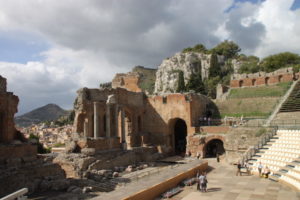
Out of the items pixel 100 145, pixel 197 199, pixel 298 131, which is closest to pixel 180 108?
pixel 100 145

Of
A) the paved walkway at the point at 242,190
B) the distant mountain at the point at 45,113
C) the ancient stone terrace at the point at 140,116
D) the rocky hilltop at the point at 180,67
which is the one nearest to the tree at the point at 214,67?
the rocky hilltop at the point at 180,67

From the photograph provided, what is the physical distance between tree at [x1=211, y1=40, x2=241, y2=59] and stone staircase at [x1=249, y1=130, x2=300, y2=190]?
2590 inches

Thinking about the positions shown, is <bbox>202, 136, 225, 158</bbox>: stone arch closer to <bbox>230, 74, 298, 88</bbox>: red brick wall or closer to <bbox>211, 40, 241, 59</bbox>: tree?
<bbox>230, 74, 298, 88</bbox>: red brick wall

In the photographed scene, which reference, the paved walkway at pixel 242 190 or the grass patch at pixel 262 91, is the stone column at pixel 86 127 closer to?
the paved walkway at pixel 242 190

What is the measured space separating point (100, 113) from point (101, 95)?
6.20ft

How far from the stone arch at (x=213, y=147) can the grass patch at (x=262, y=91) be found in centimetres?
1067

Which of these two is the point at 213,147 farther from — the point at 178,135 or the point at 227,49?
the point at 227,49

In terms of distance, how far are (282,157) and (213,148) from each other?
1638 cm

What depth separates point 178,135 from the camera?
38375 millimetres

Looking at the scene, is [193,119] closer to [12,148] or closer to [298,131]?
[298,131]

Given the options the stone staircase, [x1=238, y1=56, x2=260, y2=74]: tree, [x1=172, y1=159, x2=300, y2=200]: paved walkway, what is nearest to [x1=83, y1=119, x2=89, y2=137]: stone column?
[x1=172, y1=159, x2=300, y2=200]: paved walkway

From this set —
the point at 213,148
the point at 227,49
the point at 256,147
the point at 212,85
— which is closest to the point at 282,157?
the point at 256,147

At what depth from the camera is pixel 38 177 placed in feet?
55.5

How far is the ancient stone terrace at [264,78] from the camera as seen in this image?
41375mm
